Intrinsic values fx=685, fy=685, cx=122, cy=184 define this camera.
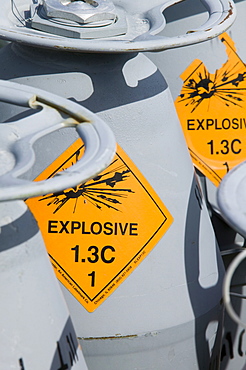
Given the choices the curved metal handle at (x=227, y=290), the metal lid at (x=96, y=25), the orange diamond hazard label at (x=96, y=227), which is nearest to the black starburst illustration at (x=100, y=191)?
the orange diamond hazard label at (x=96, y=227)

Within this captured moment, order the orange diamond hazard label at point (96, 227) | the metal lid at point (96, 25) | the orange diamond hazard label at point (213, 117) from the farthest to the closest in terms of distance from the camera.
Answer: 1. the orange diamond hazard label at point (213, 117)
2. the orange diamond hazard label at point (96, 227)
3. the metal lid at point (96, 25)

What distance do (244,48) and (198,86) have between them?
7.5 inches

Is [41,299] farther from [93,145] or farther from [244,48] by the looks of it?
[244,48]

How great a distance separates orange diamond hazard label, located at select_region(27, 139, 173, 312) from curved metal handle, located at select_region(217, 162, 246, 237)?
259mm

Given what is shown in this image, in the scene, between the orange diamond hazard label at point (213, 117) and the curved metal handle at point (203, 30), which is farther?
the orange diamond hazard label at point (213, 117)

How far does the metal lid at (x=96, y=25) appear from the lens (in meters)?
1.29

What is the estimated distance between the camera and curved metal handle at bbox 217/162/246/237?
1.09 m

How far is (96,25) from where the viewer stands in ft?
4.89

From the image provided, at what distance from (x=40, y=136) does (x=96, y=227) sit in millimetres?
380

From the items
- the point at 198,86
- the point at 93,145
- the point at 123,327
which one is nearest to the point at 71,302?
the point at 123,327

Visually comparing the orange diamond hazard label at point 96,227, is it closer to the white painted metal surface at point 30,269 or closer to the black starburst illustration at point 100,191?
the black starburst illustration at point 100,191

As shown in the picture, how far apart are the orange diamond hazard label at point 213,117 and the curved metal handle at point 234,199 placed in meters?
0.61

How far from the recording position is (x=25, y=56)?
1.46 metres

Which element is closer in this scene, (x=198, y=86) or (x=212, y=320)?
(x=212, y=320)
